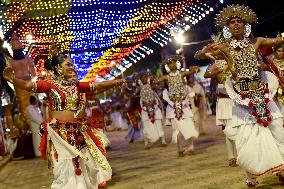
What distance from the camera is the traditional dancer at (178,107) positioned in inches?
414

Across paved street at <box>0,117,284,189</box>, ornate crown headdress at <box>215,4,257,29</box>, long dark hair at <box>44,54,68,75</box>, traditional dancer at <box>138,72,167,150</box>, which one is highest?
ornate crown headdress at <box>215,4,257,29</box>

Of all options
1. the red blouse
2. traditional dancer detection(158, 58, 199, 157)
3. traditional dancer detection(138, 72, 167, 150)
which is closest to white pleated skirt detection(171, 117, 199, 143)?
traditional dancer detection(158, 58, 199, 157)

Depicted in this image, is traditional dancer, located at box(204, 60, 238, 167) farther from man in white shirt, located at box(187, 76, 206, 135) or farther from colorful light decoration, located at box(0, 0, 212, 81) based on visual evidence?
man in white shirt, located at box(187, 76, 206, 135)

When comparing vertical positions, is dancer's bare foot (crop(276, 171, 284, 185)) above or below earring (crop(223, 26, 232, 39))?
below

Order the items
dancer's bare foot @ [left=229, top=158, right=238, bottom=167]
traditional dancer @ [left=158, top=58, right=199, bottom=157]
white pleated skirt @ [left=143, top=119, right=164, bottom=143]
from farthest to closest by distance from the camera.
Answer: white pleated skirt @ [left=143, top=119, right=164, bottom=143], traditional dancer @ [left=158, top=58, right=199, bottom=157], dancer's bare foot @ [left=229, top=158, right=238, bottom=167]

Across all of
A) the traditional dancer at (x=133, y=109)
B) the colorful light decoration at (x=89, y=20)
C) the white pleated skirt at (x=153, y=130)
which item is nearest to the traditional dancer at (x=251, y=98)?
the colorful light decoration at (x=89, y=20)

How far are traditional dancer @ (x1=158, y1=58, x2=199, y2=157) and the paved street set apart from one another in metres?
0.39

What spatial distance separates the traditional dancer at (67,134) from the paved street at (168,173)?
1.31m

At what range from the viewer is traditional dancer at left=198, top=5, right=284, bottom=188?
19.0 feet

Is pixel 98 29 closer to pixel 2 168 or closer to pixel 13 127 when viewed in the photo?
pixel 13 127

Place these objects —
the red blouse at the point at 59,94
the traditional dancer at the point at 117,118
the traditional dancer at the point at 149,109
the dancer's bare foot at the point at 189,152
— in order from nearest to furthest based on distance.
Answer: the red blouse at the point at 59,94 → the dancer's bare foot at the point at 189,152 → the traditional dancer at the point at 149,109 → the traditional dancer at the point at 117,118

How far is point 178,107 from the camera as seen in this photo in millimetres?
10703

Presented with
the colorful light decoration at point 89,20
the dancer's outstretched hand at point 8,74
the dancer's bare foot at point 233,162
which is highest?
the colorful light decoration at point 89,20

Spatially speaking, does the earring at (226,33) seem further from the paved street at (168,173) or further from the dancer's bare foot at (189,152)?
the dancer's bare foot at (189,152)
